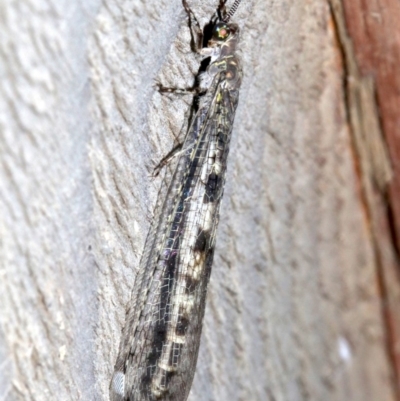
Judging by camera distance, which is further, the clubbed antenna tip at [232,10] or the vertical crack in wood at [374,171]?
the clubbed antenna tip at [232,10]

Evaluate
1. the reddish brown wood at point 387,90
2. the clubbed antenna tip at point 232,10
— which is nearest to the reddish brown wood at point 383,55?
the reddish brown wood at point 387,90

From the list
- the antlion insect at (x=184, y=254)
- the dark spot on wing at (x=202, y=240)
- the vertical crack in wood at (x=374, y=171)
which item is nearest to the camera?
the vertical crack in wood at (x=374, y=171)

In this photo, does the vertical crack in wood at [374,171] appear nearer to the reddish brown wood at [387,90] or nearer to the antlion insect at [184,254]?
the reddish brown wood at [387,90]

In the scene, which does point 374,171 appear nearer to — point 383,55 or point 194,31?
point 383,55

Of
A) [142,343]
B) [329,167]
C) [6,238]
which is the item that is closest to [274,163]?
[329,167]

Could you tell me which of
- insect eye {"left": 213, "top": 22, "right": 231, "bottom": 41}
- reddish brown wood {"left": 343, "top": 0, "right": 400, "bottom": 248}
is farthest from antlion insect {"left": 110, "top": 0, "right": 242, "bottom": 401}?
reddish brown wood {"left": 343, "top": 0, "right": 400, "bottom": 248}

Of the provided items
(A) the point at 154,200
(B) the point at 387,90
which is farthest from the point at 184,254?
(B) the point at 387,90

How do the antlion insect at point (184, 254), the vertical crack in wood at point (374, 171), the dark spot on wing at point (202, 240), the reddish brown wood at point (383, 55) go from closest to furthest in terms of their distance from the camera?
the vertical crack in wood at point (374, 171), the reddish brown wood at point (383, 55), the antlion insect at point (184, 254), the dark spot on wing at point (202, 240)
